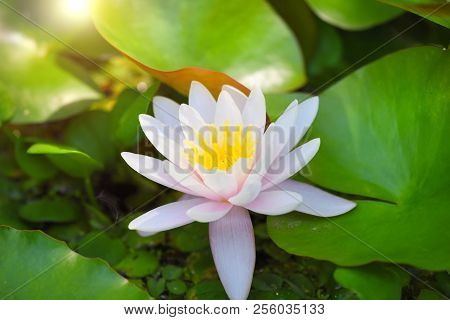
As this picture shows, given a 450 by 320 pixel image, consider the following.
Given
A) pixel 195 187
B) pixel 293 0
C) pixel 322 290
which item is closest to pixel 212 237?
pixel 195 187

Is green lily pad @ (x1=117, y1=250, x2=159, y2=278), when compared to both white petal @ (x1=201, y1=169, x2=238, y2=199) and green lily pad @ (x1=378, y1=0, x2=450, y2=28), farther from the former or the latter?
green lily pad @ (x1=378, y1=0, x2=450, y2=28)

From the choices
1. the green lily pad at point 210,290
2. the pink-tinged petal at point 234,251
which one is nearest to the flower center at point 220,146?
the pink-tinged petal at point 234,251

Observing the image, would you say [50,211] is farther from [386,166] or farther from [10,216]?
[386,166]

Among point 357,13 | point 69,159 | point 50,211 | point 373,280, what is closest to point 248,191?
point 373,280

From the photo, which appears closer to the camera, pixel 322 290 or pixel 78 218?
pixel 322 290

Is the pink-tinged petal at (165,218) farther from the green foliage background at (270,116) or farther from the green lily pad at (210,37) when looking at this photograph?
the green lily pad at (210,37)
